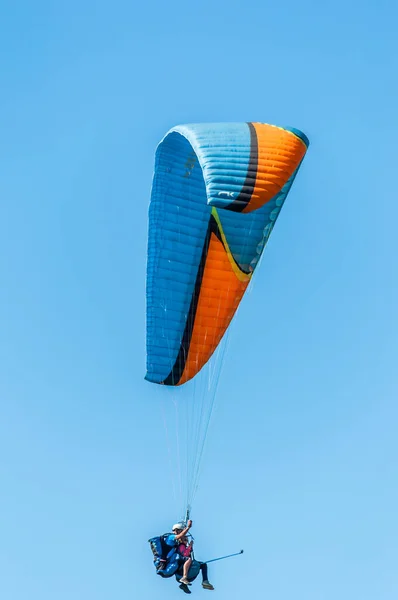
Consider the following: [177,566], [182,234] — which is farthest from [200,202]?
[177,566]

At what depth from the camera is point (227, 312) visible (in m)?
26.3

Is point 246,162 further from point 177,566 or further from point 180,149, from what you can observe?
point 177,566

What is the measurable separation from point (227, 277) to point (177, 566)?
524 centimetres

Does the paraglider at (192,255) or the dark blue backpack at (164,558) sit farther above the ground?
the paraglider at (192,255)

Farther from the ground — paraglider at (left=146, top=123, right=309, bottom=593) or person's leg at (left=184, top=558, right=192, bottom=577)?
paraglider at (left=146, top=123, right=309, bottom=593)

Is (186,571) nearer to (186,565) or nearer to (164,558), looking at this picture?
(186,565)

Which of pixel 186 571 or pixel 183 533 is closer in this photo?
pixel 186 571

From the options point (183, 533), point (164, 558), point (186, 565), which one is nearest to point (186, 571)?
point (186, 565)

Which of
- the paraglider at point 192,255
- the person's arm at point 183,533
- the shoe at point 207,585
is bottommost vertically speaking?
the shoe at point 207,585

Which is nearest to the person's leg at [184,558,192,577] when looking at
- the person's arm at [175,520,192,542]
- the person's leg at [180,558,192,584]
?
the person's leg at [180,558,192,584]

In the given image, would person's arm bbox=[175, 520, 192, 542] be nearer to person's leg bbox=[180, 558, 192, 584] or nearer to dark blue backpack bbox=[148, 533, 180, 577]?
dark blue backpack bbox=[148, 533, 180, 577]

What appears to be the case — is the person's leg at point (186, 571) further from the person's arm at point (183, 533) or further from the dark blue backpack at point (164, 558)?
the person's arm at point (183, 533)

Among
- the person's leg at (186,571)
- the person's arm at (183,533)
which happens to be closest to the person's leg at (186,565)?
the person's leg at (186,571)

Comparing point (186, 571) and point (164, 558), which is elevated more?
point (164, 558)
